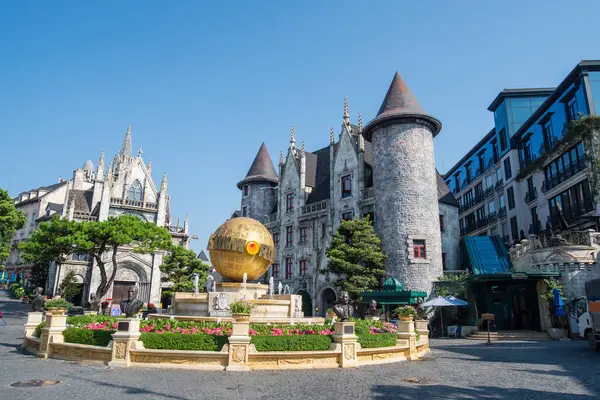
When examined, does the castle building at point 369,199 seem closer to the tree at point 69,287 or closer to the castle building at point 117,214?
the castle building at point 117,214

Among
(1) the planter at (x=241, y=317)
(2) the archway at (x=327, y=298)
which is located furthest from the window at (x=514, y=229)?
(1) the planter at (x=241, y=317)

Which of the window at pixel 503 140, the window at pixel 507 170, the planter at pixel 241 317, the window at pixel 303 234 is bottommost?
the planter at pixel 241 317

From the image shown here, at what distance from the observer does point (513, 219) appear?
1576 inches

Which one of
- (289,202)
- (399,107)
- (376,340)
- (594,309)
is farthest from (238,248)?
(289,202)

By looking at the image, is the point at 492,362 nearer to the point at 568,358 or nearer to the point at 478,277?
the point at 568,358

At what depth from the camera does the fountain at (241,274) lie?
17.2m

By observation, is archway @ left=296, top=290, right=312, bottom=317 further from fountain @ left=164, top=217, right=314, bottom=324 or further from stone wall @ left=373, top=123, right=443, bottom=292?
fountain @ left=164, top=217, right=314, bottom=324

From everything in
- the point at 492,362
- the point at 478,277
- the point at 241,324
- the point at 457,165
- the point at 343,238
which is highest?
the point at 457,165

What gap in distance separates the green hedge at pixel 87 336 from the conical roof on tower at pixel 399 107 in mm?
27002

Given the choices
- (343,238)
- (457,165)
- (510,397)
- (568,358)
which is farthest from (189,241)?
(510,397)

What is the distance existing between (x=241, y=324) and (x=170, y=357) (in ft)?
7.06

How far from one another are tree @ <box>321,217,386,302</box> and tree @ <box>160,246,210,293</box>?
1366 cm

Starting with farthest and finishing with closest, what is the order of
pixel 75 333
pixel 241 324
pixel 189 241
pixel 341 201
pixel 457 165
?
pixel 189 241 → pixel 457 165 → pixel 341 201 → pixel 75 333 → pixel 241 324

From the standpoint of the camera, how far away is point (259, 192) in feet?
159
